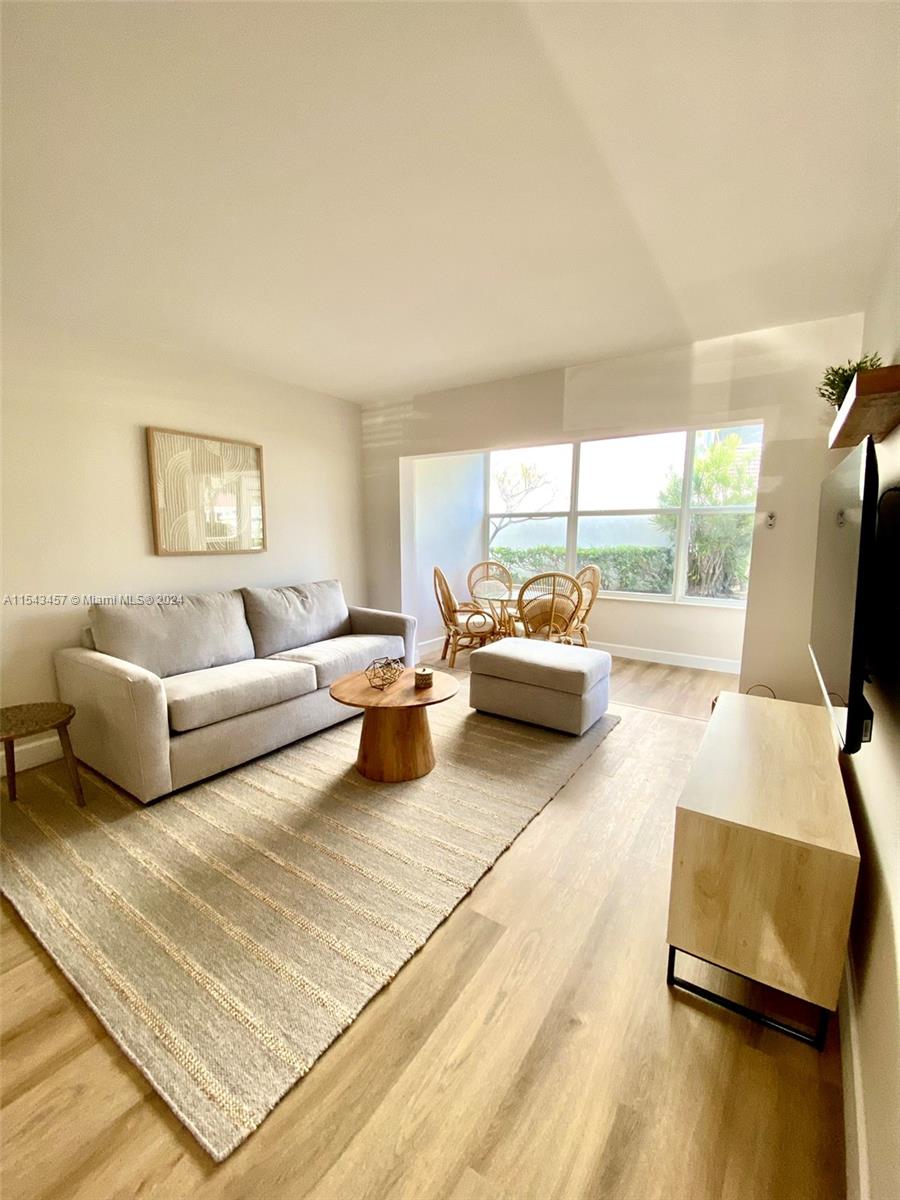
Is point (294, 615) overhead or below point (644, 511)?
below

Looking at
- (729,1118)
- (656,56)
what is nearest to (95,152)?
(656,56)

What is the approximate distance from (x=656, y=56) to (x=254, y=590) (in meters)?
3.10

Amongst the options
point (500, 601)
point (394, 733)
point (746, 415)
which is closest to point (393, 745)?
point (394, 733)

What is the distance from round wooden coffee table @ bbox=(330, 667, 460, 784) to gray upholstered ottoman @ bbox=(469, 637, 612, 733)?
2.27 feet

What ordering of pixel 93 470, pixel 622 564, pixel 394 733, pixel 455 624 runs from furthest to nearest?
pixel 622 564, pixel 455 624, pixel 93 470, pixel 394 733

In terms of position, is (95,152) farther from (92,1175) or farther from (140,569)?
(92,1175)

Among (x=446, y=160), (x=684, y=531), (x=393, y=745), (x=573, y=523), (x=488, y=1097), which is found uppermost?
(x=446, y=160)

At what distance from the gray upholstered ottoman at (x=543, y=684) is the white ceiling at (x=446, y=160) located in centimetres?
198

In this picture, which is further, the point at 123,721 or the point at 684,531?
the point at 684,531

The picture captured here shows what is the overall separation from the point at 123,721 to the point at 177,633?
0.70 m

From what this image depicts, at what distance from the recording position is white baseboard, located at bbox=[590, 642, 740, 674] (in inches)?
169

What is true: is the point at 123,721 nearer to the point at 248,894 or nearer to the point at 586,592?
the point at 248,894

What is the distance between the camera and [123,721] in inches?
83.9

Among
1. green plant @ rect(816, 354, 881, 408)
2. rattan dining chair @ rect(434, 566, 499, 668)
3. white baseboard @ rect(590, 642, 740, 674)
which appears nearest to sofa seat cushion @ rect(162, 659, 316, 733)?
rattan dining chair @ rect(434, 566, 499, 668)
